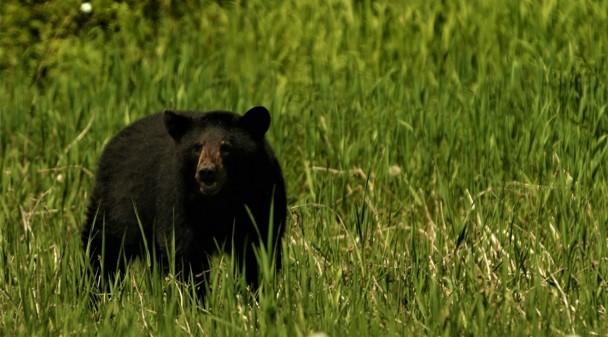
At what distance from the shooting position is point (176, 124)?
596 centimetres

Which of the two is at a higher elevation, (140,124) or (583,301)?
(140,124)

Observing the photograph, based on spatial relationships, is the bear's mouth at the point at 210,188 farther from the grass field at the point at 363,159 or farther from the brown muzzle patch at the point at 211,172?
the grass field at the point at 363,159

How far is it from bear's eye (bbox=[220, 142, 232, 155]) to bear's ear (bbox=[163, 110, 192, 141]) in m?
0.28

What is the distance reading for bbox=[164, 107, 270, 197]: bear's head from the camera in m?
5.71

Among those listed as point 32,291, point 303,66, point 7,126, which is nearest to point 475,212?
point 32,291

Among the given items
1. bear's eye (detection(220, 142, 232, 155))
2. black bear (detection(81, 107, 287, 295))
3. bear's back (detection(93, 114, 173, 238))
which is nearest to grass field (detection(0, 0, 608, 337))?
black bear (detection(81, 107, 287, 295))

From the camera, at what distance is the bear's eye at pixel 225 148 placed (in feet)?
18.9

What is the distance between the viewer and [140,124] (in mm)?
6660

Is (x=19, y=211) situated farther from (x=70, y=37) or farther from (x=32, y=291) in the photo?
(x=70, y=37)

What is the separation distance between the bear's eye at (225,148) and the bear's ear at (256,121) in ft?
0.52

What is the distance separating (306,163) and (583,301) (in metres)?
2.59

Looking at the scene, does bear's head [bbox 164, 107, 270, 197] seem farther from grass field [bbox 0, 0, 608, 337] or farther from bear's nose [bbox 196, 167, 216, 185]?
grass field [bbox 0, 0, 608, 337]

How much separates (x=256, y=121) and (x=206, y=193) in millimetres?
396

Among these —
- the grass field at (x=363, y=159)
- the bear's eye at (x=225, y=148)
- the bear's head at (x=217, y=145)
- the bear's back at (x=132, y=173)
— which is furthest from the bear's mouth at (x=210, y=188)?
the bear's back at (x=132, y=173)
